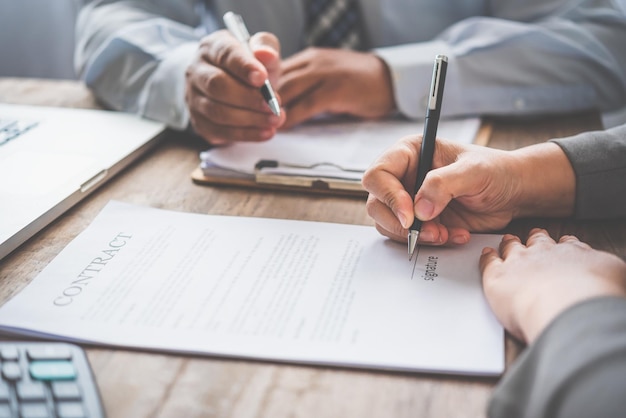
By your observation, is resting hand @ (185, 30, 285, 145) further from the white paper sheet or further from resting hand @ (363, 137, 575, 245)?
resting hand @ (363, 137, 575, 245)

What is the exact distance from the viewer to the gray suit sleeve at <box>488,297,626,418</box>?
0.42 m

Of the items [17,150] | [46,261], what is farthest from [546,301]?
[17,150]

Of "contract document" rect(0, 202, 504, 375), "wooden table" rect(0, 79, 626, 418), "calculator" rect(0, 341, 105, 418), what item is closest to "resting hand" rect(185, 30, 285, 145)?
"contract document" rect(0, 202, 504, 375)

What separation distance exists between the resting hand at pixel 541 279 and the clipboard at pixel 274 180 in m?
Answer: 0.24

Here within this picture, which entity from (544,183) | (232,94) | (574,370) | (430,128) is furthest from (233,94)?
(574,370)

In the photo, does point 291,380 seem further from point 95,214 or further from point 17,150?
point 17,150

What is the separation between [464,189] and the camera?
2.25 feet

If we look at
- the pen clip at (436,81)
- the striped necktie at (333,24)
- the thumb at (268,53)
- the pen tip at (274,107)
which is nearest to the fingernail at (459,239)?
the pen clip at (436,81)

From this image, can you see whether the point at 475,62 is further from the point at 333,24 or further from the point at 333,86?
the point at 333,24

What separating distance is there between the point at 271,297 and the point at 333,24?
89 cm

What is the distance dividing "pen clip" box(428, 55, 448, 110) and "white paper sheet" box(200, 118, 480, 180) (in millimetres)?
188

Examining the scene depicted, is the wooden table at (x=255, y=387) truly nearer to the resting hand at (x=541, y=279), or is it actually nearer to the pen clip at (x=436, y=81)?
the resting hand at (x=541, y=279)

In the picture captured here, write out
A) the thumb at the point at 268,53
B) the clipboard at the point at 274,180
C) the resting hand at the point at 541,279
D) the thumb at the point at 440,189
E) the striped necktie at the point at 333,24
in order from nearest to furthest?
the resting hand at the point at 541,279, the thumb at the point at 440,189, the clipboard at the point at 274,180, the thumb at the point at 268,53, the striped necktie at the point at 333,24

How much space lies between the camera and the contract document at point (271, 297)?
0.54m
